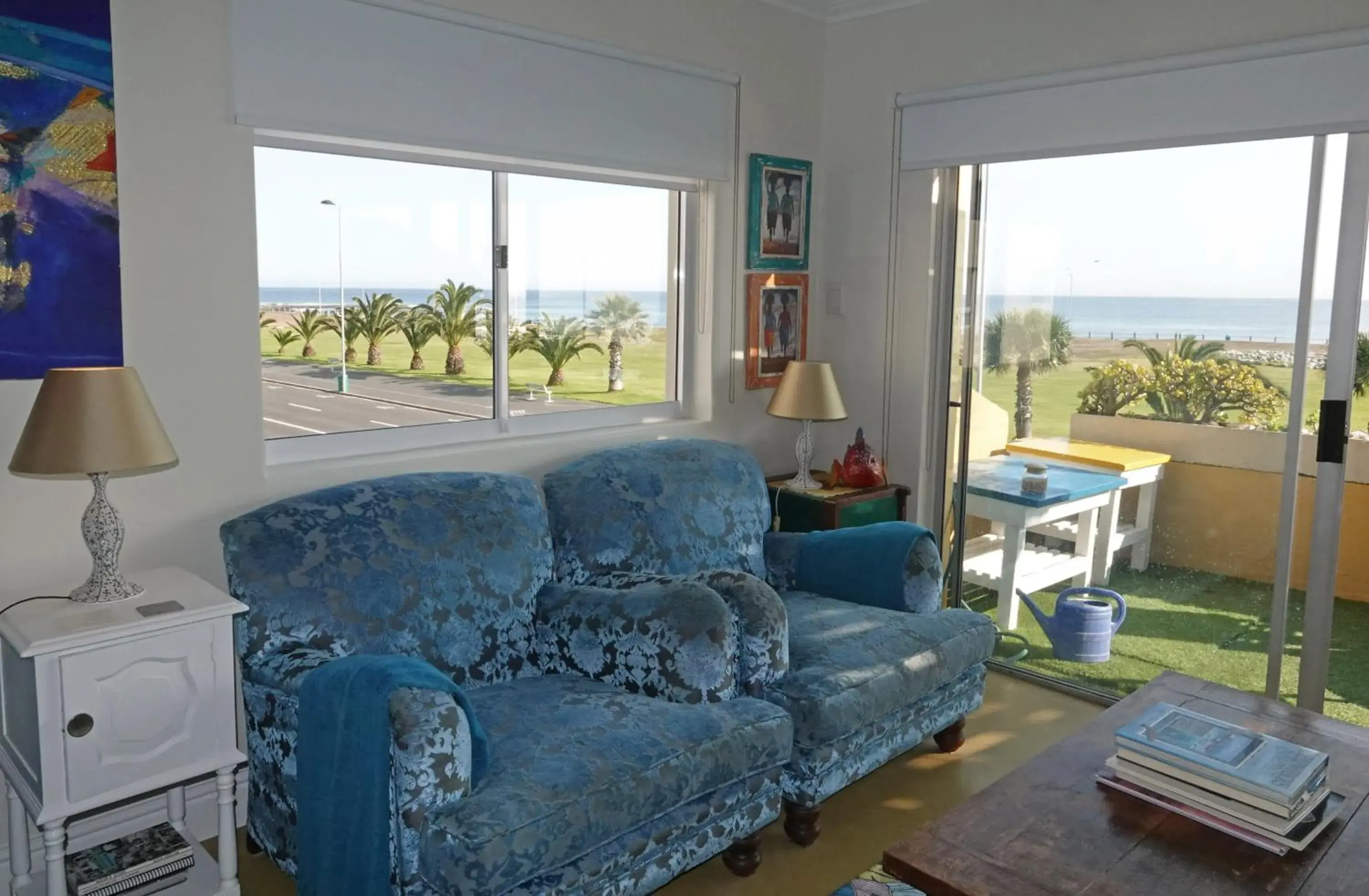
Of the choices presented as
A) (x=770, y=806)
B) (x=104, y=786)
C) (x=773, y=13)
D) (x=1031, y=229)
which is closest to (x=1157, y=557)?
(x=1031, y=229)

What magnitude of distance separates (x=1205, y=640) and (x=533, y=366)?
248 centimetres

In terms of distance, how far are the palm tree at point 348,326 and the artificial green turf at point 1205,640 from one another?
2637mm

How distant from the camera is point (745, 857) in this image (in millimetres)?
2602

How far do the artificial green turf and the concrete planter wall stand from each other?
70 mm

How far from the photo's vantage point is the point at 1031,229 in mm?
3879

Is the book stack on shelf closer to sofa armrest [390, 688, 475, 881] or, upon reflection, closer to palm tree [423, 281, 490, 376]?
sofa armrest [390, 688, 475, 881]

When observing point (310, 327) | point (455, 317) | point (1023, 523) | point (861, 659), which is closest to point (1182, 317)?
point (1023, 523)

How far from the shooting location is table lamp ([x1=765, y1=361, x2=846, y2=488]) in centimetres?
389

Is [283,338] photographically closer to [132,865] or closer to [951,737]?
[132,865]

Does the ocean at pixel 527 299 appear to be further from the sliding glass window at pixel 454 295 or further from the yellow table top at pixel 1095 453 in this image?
the yellow table top at pixel 1095 453

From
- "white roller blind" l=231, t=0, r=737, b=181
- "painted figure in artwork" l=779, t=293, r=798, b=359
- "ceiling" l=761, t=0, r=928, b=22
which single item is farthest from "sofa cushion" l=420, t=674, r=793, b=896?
"ceiling" l=761, t=0, r=928, b=22

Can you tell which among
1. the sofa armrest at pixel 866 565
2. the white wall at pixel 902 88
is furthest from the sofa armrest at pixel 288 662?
the white wall at pixel 902 88

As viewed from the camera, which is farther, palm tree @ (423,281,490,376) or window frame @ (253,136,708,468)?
palm tree @ (423,281,490,376)

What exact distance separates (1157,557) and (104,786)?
327cm
